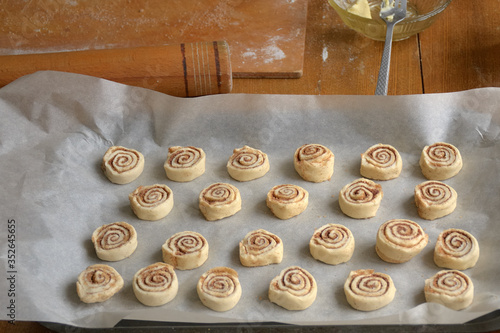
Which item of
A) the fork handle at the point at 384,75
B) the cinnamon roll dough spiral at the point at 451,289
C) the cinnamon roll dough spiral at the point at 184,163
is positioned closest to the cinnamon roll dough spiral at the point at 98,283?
the cinnamon roll dough spiral at the point at 184,163

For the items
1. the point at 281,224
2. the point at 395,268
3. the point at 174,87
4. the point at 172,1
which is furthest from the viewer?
the point at 172,1

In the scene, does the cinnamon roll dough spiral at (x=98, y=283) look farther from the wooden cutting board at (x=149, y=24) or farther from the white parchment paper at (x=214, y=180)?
the wooden cutting board at (x=149, y=24)

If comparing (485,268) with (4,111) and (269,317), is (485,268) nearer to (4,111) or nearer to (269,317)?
(269,317)

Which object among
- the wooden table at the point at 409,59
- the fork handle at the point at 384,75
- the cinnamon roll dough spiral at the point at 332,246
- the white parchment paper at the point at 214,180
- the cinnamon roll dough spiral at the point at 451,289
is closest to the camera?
the cinnamon roll dough spiral at the point at 451,289

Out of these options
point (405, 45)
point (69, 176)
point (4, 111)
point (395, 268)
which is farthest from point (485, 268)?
point (4, 111)

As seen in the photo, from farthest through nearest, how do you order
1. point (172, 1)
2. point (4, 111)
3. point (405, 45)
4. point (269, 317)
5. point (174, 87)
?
1. point (172, 1)
2. point (405, 45)
3. point (174, 87)
4. point (4, 111)
5. point (269, 317)

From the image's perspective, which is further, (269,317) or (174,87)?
(174,87)

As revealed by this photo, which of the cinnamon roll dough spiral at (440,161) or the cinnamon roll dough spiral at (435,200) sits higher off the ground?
the cinnamon roll dough spiral at (440,161)
